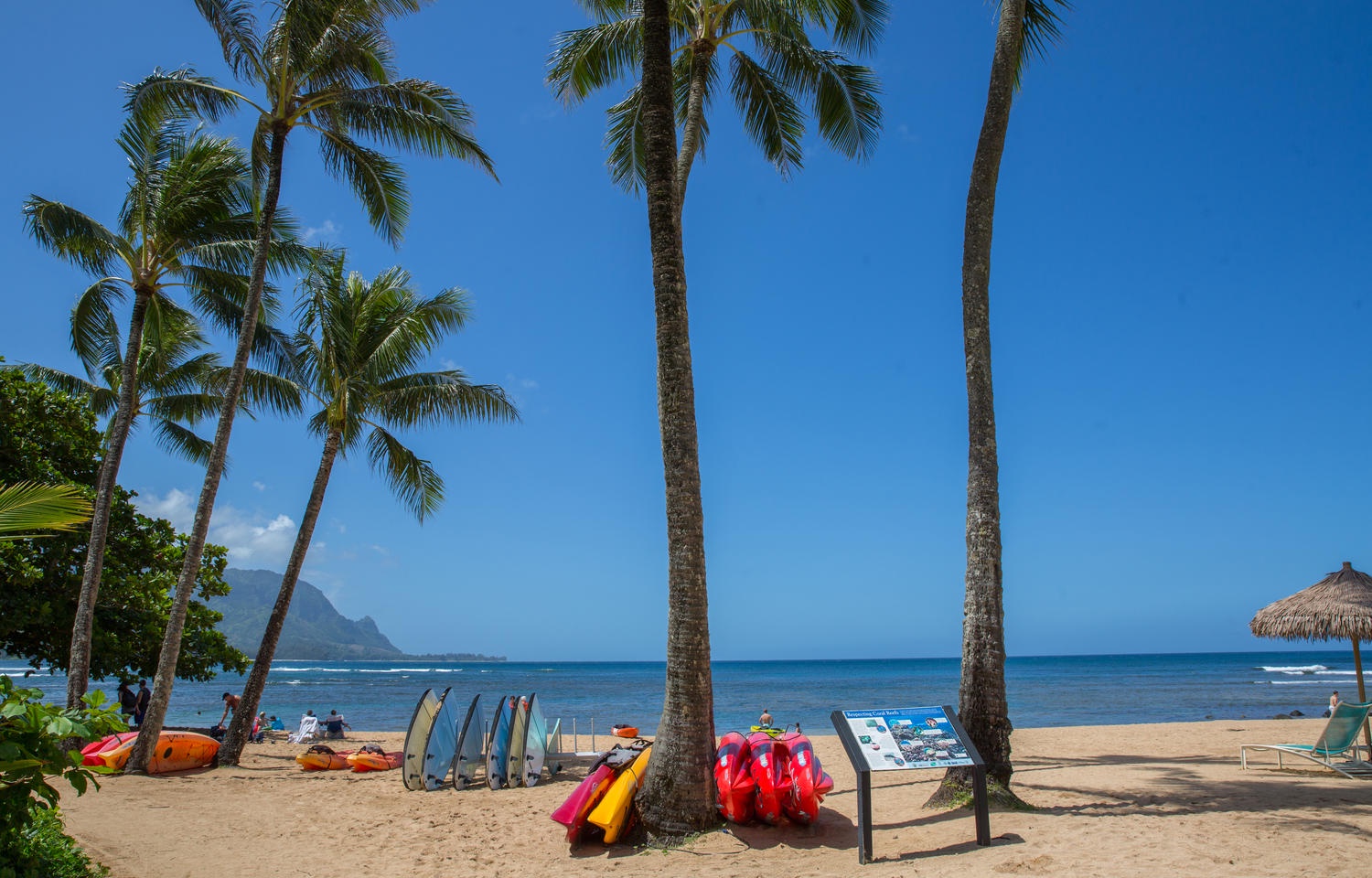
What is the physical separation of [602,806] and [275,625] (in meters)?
8.72

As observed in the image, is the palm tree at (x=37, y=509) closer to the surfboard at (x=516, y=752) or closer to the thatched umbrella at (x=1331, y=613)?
the surfboard at (x=516, y=752)

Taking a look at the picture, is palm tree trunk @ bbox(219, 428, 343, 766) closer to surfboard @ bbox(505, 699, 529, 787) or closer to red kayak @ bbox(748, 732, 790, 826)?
surfboard @ bbox(505, 699, 529, 787)

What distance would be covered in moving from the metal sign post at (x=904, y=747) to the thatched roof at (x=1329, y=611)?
800 centimetres

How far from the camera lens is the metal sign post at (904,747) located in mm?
5707

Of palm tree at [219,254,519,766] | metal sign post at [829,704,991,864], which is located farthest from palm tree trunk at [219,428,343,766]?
metal sign post at [829,704,991,864]

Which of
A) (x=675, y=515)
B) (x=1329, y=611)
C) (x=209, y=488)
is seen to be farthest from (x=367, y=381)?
(x=1329, y=611)

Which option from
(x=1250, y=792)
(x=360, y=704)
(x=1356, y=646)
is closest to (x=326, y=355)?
(x=1250, y=792)

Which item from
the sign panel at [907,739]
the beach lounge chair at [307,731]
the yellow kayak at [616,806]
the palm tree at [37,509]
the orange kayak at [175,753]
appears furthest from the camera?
the beach lounge chair at [307,731]

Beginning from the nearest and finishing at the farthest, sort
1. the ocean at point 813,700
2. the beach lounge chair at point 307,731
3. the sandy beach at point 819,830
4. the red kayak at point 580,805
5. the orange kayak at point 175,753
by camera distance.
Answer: the sandy beach at point 819,830
the red kayak at point 580,805
the orange kayak at point 175,753
the beach lounge chair at point 307,731
the ocean at point 813,700

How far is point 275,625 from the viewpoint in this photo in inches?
519

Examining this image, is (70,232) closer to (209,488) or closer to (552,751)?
(209,488)

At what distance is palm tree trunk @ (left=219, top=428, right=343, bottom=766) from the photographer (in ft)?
41.2

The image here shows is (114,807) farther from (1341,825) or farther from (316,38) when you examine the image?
(1341,825)

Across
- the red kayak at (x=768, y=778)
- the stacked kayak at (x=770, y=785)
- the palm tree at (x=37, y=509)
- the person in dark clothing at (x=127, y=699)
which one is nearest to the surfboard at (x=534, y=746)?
the stacked kayak at (x=770, y=785)
